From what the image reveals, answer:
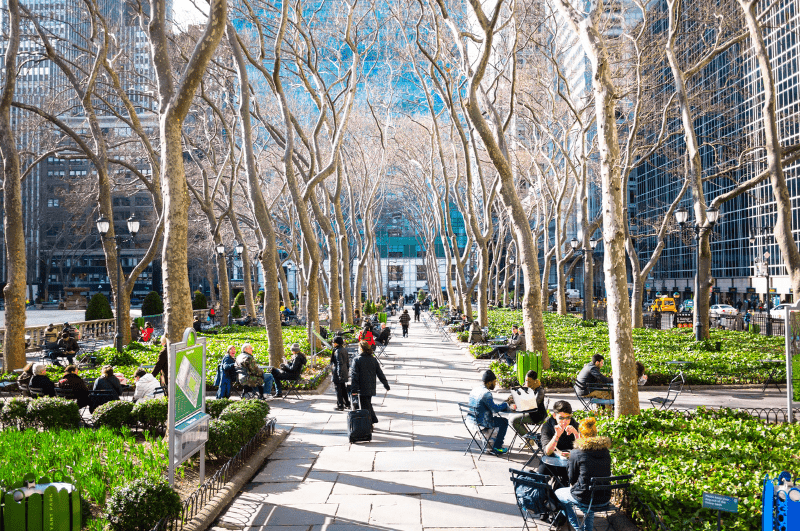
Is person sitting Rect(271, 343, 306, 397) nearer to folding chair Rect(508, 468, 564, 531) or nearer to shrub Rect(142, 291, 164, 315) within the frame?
folding chair Rect(508, 468, 564, 531)

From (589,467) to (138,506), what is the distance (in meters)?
4.00

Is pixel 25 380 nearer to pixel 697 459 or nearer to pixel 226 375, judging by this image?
pixel 226 375

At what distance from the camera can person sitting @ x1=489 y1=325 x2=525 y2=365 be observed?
1742 cm

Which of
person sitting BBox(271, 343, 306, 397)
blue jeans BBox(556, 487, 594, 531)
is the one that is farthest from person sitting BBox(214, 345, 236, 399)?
blue jeans BBox(556, 487, 594, 531)

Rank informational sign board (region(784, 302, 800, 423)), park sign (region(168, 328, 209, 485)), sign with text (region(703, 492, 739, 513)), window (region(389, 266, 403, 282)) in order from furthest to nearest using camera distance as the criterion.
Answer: window (region(389, 266, 403, 282)) < informational sign board (region(784, 302, 800, 423)) < park sign (region(168, 328, 209, 485)) < sign with text (region(703, 492, 739, 513))

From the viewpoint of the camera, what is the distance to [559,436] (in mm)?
7137

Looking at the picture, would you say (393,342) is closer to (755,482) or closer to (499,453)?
(499,453)

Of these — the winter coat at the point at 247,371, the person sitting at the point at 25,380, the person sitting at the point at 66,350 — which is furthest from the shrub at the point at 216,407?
the person sitting at the point at 66,350

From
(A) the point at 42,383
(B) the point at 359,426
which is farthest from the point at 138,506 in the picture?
(A) the point at 42,383

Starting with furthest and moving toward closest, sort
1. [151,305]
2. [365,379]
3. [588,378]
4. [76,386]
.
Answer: [151,305] → [588,378] → [76,386] → [365,379]

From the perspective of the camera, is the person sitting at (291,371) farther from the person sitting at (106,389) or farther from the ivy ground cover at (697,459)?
the ivy ground cover at (697,459)

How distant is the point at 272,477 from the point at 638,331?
62.1ft

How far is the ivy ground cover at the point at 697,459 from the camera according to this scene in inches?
225

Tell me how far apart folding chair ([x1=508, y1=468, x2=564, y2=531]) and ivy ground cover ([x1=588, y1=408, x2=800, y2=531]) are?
77 centimetres
